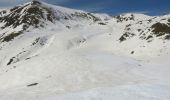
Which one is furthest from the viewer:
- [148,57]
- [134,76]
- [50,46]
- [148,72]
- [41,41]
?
[41,41]

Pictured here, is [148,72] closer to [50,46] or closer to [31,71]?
[31,71]

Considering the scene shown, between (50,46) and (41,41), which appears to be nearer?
(50,46)

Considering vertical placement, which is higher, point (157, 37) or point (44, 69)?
point (157, 37)

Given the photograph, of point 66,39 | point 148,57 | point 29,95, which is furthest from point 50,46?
point 29,95

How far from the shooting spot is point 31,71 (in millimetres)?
29953

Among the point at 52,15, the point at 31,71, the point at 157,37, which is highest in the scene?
the point at 52,15

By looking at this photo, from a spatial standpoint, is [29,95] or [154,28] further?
[154,28]

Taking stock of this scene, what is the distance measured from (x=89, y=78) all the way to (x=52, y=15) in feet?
278

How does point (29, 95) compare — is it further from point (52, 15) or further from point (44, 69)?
point (52, 15)

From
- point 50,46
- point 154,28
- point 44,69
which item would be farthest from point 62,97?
point 50,46

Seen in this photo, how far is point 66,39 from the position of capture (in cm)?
6275

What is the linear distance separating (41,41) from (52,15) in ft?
134

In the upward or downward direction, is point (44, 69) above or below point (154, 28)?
below

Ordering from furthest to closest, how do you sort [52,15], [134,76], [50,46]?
1. [52,15]
2. [50,46]
3. [134,76]
